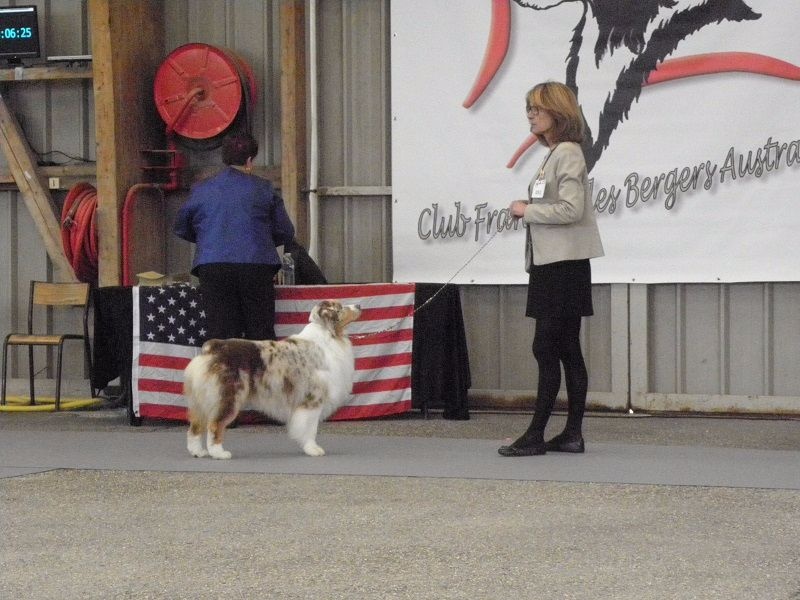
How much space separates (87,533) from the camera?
5.32 metres

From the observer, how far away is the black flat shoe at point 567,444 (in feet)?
24.0

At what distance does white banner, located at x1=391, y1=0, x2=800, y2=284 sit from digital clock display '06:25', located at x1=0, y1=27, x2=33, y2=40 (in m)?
2.87

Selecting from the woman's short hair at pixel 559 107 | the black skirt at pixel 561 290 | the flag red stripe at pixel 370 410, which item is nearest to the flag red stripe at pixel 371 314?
the flag red stripe at pixel 370 410

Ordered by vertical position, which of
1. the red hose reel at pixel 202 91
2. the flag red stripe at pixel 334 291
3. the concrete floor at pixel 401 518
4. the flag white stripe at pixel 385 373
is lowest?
the concrete floor at pixel 401 518

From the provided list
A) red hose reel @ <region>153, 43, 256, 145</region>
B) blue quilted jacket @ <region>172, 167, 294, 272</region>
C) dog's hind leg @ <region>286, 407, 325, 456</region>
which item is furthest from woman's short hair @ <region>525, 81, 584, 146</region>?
red hose reel @ <region>153, 43, 256, 145</region>

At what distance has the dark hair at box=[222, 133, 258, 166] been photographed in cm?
843

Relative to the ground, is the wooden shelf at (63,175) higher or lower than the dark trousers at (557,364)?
higher

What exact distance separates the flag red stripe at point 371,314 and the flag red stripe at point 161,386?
765mm

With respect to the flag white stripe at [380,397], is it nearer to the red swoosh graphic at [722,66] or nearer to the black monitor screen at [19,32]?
the red swoosh graphic at [722,66]

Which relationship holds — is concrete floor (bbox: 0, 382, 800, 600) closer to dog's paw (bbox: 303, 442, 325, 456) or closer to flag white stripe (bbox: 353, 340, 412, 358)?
dog's paw (bbox: 303, 442, 325, 456)

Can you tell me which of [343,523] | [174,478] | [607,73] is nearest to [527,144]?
[607,73]

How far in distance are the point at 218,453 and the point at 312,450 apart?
0.50 metres

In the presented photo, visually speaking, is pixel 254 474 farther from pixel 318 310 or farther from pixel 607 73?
pixel 607 73

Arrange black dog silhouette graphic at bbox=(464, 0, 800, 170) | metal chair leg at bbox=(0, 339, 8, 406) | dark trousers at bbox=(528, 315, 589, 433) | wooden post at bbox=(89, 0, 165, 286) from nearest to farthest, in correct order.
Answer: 1. dark trousers at bbox=(528, 315, 589, 433)
2. black dog silhouette graphic at bbox=(464, 0, 800, 170)
3. wooden post at bbox=(89, 0, 165, 286)
4. metal chair leg at bbox=(0, 339, 8, 406)
